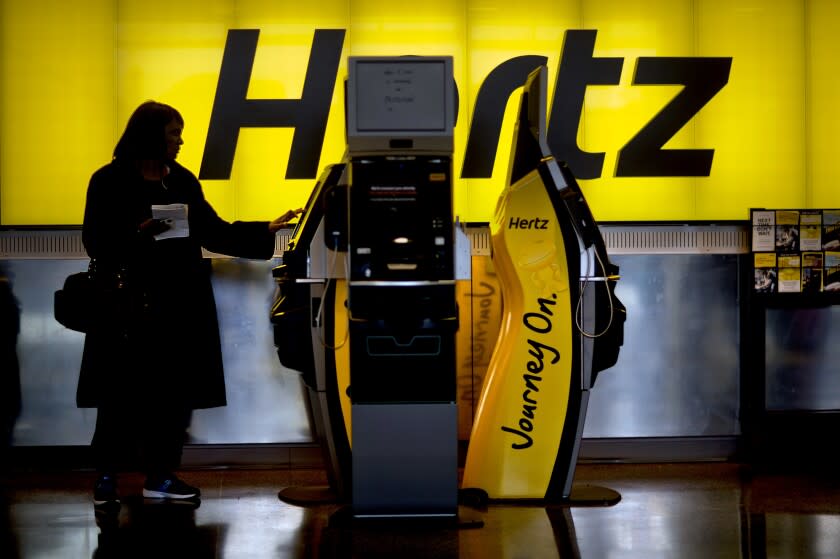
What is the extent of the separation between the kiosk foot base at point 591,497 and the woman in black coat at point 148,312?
5.02 feet

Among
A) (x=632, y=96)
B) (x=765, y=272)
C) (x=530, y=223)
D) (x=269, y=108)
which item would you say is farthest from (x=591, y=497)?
(x=269, y=108)

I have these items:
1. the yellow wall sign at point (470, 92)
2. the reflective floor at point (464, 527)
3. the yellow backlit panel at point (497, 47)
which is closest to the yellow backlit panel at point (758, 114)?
the yellow wall sign at point (470, 92)

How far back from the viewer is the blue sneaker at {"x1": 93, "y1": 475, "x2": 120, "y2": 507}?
4246mm

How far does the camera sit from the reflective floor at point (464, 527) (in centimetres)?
357

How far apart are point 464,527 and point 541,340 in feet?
2.91

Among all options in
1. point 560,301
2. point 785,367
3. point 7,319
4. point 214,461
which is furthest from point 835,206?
point 7,319

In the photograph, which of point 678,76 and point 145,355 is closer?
point 145,355

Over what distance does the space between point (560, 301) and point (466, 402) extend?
1122mm

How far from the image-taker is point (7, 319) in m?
5.12

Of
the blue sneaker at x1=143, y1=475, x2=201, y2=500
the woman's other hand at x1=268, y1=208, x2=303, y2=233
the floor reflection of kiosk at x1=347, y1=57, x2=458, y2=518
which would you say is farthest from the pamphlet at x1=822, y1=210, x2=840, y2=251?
the blue sneaker at x1=143, y1=475, x2=201, y2=500

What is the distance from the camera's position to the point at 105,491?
167 inches

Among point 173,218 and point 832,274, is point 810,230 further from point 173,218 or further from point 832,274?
point 173,218

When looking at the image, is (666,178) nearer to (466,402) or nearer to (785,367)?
(785,367)

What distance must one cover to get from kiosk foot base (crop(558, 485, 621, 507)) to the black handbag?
6.43 feet
